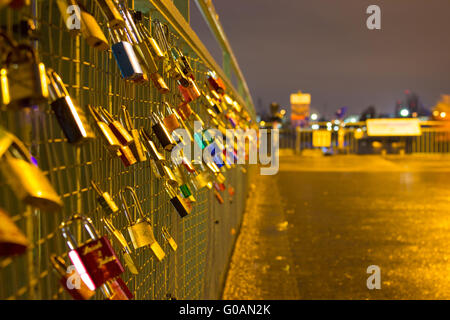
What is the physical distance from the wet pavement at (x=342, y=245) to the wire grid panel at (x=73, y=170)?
7.89 ft

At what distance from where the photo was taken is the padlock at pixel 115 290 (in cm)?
126

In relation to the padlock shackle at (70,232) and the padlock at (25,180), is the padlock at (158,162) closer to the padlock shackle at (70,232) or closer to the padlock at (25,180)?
the padlock shackle at (70,232)

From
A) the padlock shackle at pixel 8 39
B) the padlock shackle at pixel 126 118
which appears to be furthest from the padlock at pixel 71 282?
the padlock shackle at pixel 126 118

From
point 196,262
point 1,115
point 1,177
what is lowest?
point 196,262

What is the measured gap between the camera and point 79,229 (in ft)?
4.41

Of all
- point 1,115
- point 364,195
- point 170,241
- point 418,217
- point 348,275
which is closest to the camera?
point 1,115

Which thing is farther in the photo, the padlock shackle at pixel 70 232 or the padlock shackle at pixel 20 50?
the padlock shackle at pixel 70 232

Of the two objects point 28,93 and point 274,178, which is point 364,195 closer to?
point 274,178

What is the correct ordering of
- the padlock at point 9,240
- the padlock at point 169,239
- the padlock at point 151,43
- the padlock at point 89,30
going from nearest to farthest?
the padlock at point 9,240
the padlock at point 89,30
the padlock at point 151,43
the padlock at point 169,239

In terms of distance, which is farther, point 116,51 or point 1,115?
point 116,51

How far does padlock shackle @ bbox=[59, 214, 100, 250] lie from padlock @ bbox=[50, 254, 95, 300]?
0.18 ft

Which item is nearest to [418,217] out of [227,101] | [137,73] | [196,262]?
[227,101]

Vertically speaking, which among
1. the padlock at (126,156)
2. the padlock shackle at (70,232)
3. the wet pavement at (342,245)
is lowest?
the wet pavement at (342,245)
